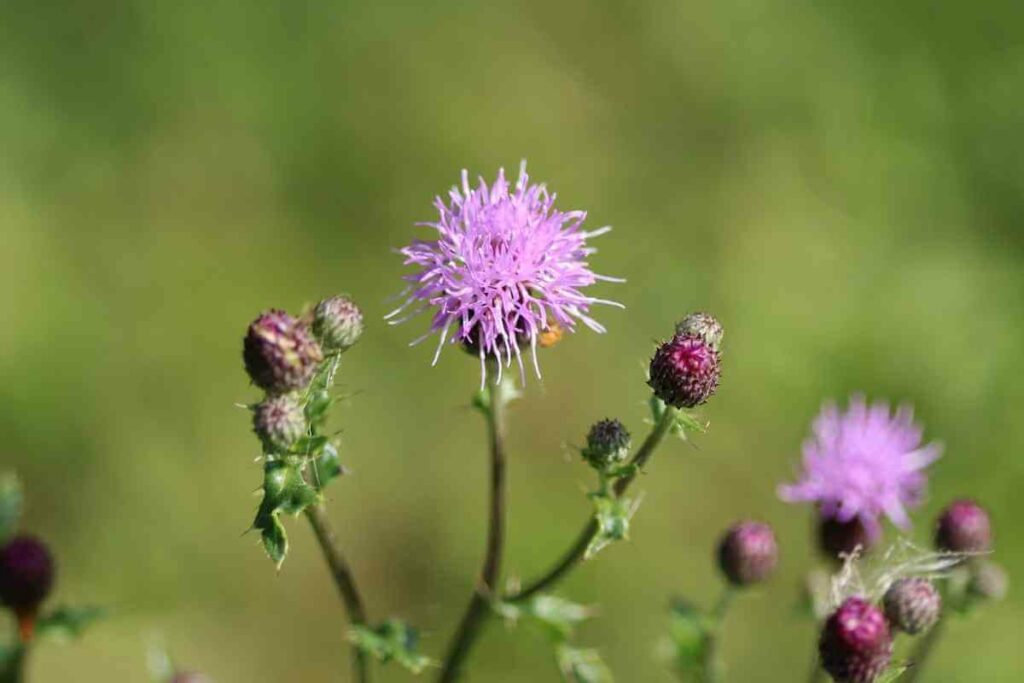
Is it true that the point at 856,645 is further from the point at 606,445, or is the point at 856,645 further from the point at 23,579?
the point at 23,579

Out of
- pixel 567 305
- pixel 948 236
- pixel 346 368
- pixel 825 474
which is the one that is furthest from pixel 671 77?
pixel 567 305

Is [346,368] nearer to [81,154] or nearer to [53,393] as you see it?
[53,393]

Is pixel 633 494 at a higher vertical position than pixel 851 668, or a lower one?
higher

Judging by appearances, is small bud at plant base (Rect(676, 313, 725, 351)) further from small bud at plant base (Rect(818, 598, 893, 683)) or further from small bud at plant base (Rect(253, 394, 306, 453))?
small bud at plant base (Rect(253, 394, 306, 453))

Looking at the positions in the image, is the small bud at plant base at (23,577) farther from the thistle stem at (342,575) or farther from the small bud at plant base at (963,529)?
the small bud at plant base at (963,529)

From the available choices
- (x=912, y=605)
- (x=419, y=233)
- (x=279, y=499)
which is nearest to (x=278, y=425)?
(x=279, y=499)

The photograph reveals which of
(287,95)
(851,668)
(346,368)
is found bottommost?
(851,668)

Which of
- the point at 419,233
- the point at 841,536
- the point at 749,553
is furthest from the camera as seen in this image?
the point at 419,233
